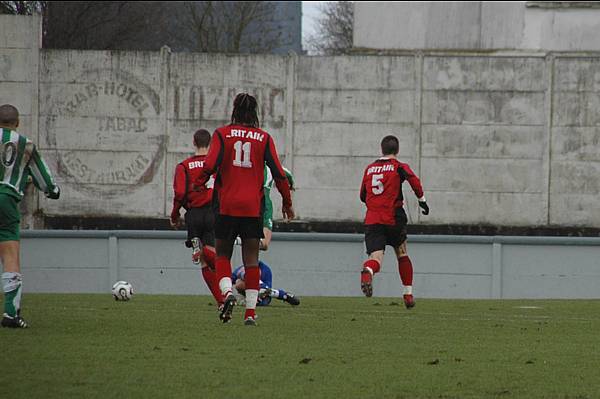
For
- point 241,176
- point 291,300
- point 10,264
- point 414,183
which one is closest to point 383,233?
point 414,183

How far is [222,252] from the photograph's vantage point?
11.1 metres

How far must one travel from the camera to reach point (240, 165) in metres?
10.7

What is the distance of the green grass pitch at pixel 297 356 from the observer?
7.28 metres

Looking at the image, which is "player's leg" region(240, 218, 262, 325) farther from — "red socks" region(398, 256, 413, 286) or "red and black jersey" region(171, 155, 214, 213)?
"red socks" region(398, 256, 413, 286)

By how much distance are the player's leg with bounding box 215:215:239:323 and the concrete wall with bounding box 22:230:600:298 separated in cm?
1177

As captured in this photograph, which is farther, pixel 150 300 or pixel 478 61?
pixel 478 61

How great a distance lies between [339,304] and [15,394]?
9200 millimetres

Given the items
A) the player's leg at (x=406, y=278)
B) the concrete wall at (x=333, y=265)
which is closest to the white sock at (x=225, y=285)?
the player's leg at (x=406, y=278)

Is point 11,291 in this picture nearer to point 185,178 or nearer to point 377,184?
point 185,178

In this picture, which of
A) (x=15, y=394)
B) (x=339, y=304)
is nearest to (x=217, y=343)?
(x=15, y=394)

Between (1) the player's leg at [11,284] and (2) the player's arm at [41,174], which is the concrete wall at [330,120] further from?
(1) the player's leg at [11,284]

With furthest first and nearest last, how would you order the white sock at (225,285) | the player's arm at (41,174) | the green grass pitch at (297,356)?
the white sock at (225,285) → the player's arm at (41,174) → the green grass pitch at (297,356)

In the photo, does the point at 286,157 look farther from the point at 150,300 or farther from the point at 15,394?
the point at 15,394

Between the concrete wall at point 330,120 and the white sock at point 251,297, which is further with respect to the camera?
the concrete wall at point 330,120
